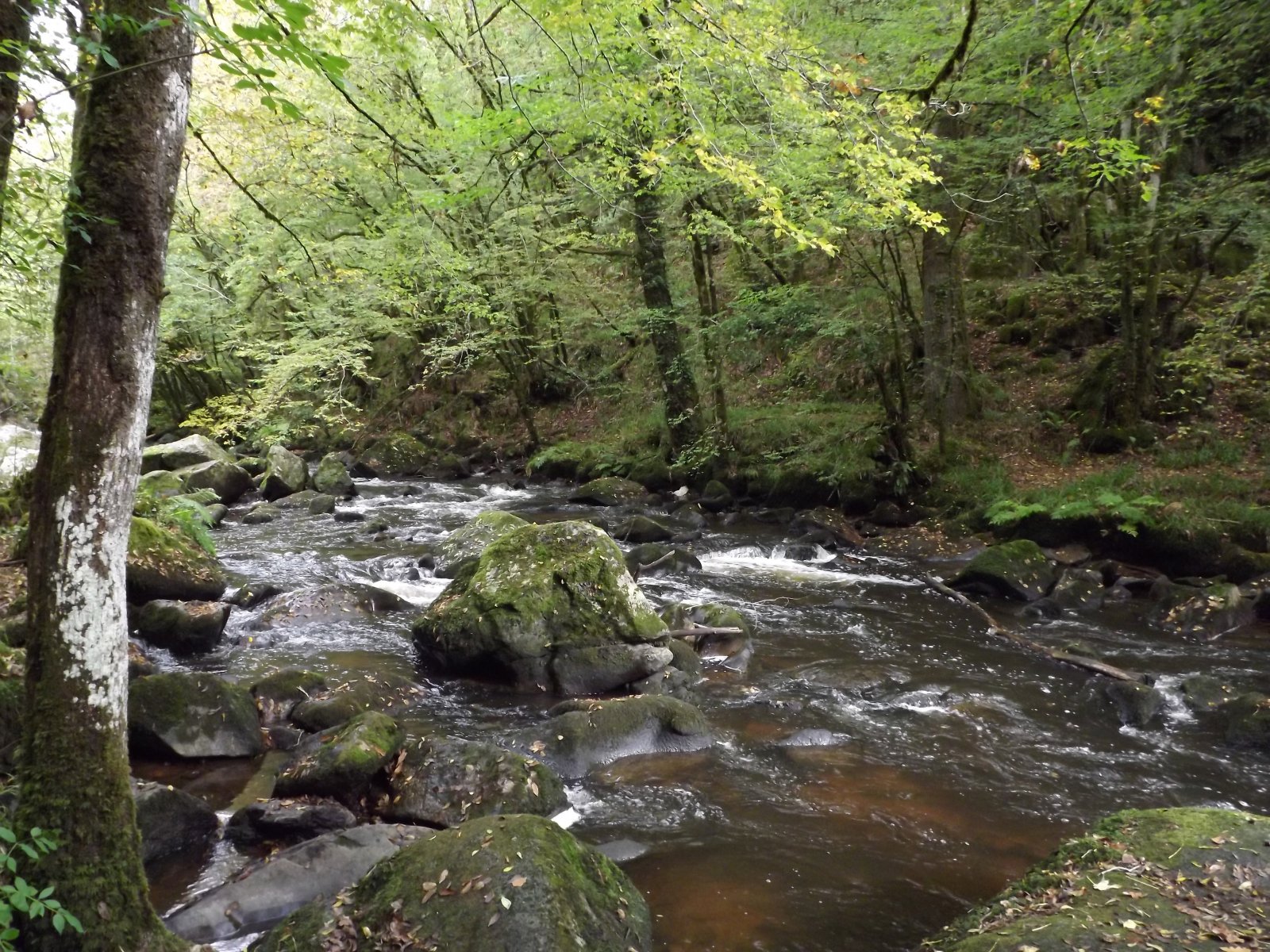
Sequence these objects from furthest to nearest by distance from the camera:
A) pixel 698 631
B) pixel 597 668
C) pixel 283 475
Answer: pixel 283 475, pixel 698 631, pixel 597 668

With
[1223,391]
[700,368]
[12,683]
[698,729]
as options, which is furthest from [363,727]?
[1223,391]

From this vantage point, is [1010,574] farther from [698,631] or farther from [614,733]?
[614,733]

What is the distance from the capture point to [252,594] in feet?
33.1

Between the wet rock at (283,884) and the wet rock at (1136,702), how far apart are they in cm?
595

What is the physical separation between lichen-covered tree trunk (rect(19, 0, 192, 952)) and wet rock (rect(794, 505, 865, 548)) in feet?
37.2

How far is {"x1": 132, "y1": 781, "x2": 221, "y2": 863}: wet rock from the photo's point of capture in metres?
4.82

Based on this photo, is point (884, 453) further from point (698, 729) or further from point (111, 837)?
point (111, 837)

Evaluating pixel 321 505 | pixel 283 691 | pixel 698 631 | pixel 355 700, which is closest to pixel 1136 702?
pixel 698 631

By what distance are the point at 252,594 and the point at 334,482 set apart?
9.75 meters

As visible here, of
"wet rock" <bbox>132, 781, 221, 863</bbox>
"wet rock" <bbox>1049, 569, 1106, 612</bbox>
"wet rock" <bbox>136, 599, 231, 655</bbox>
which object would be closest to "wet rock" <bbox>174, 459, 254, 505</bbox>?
"wet rock" <bbox>136, 599, 231, 655</bbox>

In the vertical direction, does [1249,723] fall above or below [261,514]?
below

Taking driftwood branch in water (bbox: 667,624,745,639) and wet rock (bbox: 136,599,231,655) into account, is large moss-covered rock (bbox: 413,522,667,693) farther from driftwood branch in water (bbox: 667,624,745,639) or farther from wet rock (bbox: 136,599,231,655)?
wet rock (bbox: 136,599,231,655)

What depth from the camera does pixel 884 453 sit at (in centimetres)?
1435

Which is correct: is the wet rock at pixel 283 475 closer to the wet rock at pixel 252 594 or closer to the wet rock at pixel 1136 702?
the wet rock at pixel 252 594
